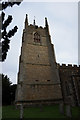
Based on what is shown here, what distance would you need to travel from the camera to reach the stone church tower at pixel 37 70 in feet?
73.3

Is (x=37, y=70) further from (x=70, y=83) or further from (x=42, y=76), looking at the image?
(x=70, y=83)

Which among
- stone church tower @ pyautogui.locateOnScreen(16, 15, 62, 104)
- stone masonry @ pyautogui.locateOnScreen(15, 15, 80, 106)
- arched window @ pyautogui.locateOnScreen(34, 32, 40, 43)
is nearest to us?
stone church tower @ pyautogui.locateOnScreen(16, 15, 62, 104)

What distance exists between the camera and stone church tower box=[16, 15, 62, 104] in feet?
73.3

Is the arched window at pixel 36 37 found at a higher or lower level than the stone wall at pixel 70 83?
higher

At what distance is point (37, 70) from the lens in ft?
82.7

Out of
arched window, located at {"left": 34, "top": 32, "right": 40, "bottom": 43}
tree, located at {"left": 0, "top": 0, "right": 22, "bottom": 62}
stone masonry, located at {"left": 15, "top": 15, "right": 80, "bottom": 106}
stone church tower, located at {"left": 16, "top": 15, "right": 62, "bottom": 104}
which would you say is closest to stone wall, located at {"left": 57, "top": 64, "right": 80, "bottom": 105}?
stone masonry, located at {"left": 15, "top": 15, "right": 80, "bottom": 106}

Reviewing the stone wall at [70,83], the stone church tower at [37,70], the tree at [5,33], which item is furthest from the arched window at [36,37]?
the tree at [5,33]

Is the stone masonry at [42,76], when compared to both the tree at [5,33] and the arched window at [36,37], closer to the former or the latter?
the arched window at [36,37]

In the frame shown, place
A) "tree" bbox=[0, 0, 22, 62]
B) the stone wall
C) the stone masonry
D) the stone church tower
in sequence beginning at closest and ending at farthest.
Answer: "tree" bbox=[0, 0, 22, 62]
the stone church tower
the stone masonry
the stone wall

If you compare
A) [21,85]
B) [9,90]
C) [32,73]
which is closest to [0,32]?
[21,85]

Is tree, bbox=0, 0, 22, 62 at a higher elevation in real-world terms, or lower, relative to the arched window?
lower

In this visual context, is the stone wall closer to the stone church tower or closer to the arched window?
the stone church tower

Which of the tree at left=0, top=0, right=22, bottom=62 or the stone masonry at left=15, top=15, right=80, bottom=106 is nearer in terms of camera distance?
the tree at left=0, top=0, right=22, bottom=62

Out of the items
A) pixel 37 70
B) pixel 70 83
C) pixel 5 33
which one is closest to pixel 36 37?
pixel 37 70
